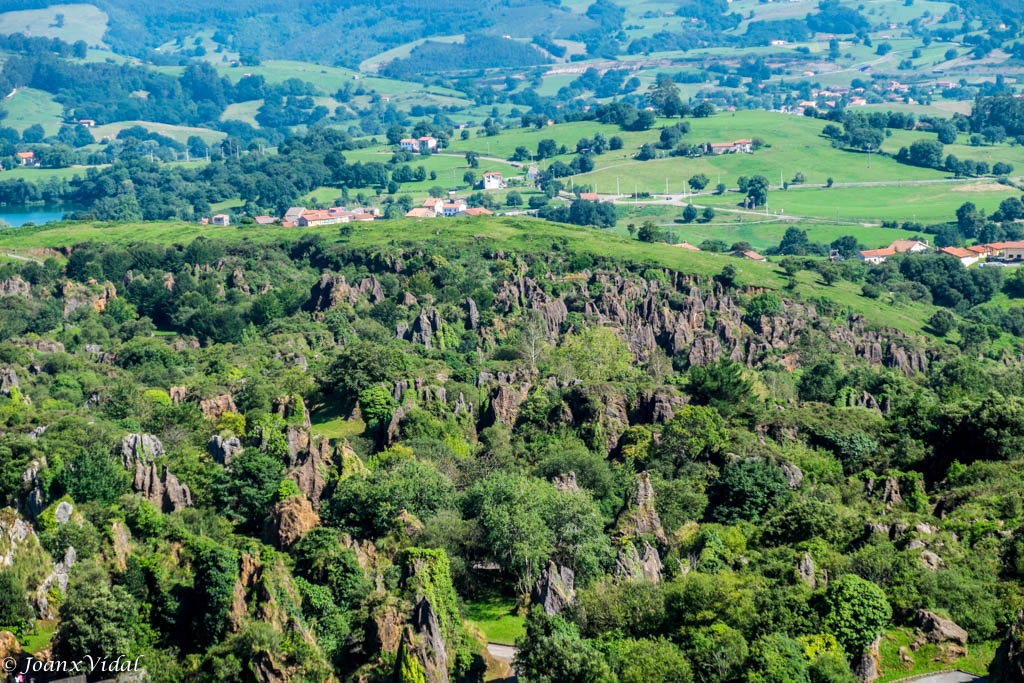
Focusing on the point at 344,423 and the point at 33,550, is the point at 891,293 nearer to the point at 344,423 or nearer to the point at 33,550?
the point at 344,423

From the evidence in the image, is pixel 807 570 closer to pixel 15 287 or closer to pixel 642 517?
pixel 642 517

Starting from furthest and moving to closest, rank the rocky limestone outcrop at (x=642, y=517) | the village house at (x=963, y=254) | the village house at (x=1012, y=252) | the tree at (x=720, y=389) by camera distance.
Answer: the village house at (x=1012, y=252) → the village house at (x=963, y=254) → the tree at (x=720, y=389) → the rocky limestone outcrop at (x=642, y=517)

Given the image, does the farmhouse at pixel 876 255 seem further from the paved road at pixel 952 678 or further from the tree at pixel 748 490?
the paved road at pixel 952 678

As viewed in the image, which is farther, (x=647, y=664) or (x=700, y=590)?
(x=700, y=590)

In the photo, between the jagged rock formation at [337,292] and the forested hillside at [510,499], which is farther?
the jagged rock formation at [337,292]

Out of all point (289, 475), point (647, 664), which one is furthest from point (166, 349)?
point (647, 664)

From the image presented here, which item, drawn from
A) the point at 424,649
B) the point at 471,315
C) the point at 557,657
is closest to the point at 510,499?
the point at 424,649

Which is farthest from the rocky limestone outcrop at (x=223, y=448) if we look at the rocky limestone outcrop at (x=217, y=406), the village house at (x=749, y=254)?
the village house at (x=749, y=254)

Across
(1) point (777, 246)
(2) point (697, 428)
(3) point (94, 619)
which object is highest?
(3) point (94, 619)

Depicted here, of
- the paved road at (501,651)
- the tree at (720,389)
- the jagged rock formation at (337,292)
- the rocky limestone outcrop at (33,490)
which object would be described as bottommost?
the jagged rock formation at (337,292)
